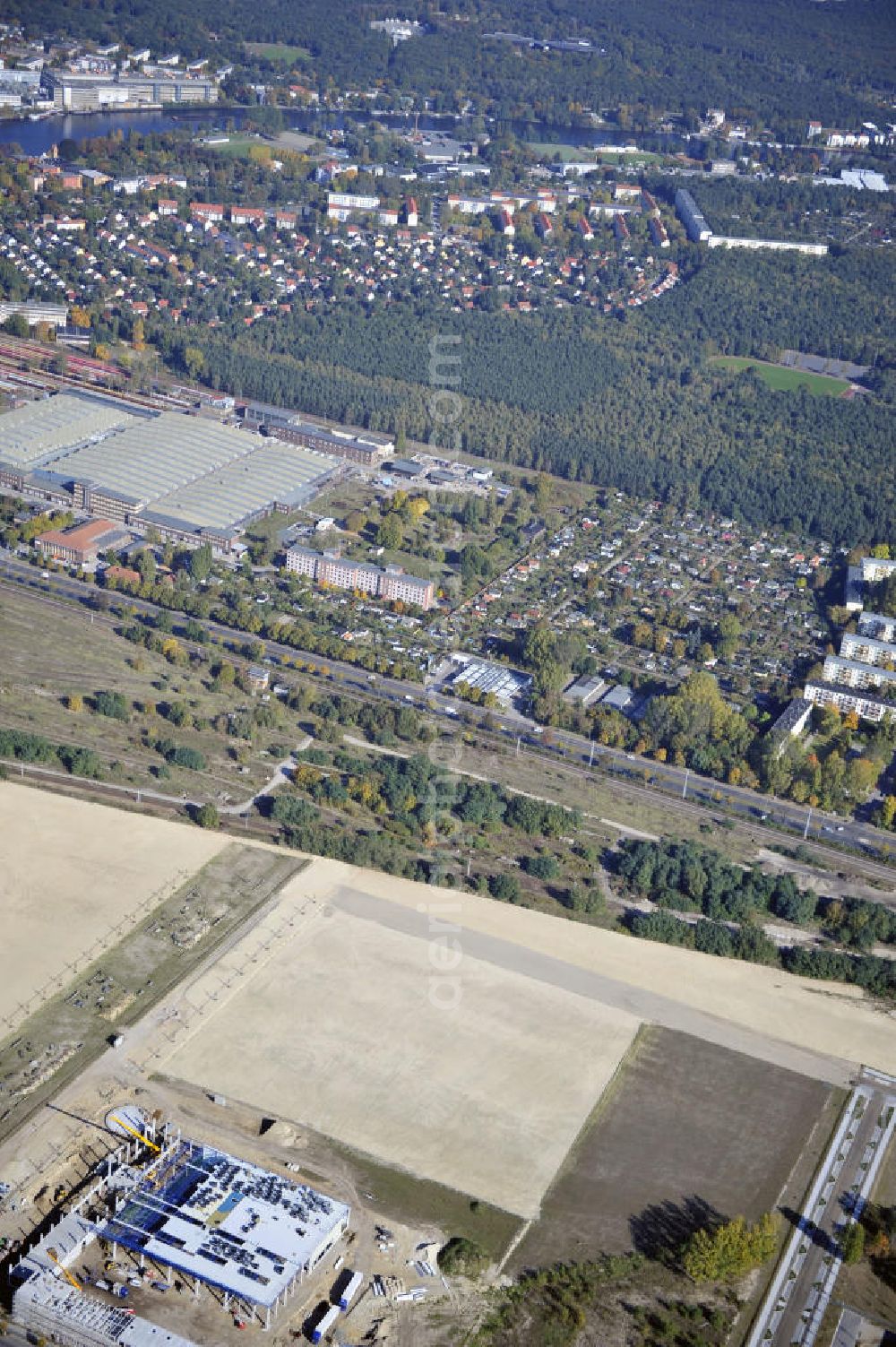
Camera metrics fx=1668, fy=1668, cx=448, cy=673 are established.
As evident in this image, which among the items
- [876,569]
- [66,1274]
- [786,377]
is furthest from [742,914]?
[786,377]

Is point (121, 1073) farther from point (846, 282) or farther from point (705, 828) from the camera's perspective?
point (846, 282)

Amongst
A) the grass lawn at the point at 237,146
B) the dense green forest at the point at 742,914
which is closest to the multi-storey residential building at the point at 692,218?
the grass lawn at the point at 237,146

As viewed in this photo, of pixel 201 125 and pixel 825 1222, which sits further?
pixel 201 125

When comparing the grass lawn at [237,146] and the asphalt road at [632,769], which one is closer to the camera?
the asphalt road at [632,769]

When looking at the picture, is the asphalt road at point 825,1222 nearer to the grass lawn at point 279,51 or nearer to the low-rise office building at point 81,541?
the low-rise office building at point 81,541

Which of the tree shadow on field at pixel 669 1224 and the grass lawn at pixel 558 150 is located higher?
the grass lawn at pixel 558 150

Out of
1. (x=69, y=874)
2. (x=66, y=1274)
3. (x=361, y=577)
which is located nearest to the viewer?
(x=66, y=1274)

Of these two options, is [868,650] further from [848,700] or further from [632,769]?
[632,769]
